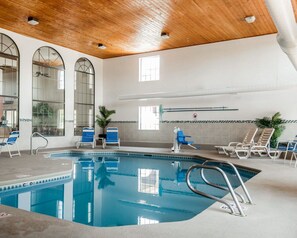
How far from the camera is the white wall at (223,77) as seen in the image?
Answer: 9.27 meters

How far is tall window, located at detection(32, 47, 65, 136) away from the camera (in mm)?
10328

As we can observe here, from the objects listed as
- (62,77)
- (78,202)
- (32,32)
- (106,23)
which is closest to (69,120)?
(62,77)

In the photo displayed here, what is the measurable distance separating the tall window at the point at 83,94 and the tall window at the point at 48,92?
0.77 meters

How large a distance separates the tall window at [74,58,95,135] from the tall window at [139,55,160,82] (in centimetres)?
224

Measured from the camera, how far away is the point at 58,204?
4.23 m

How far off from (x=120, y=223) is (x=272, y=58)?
8058 mm

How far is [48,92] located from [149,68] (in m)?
4.22

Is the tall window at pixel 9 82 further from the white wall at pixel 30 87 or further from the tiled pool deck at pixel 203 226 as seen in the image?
the tiled pool deck at pixel 203 226

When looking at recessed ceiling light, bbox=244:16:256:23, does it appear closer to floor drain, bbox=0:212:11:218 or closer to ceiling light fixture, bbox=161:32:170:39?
ceiling light fixture, bbox=161:32:170:39

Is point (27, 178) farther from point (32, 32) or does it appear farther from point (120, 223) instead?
point (32, 32)

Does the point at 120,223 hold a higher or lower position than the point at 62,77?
lower

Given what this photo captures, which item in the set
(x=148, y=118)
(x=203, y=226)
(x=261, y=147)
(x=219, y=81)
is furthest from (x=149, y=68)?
(x=203, y=226)

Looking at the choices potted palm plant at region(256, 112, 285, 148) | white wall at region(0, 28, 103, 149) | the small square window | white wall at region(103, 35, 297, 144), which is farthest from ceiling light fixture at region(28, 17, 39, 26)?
potted palm plant at region(256, 112, 285, 148)

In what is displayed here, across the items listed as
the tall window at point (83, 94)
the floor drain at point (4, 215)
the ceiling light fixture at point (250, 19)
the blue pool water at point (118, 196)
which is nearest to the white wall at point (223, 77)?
the tall window at point (83, 94)
